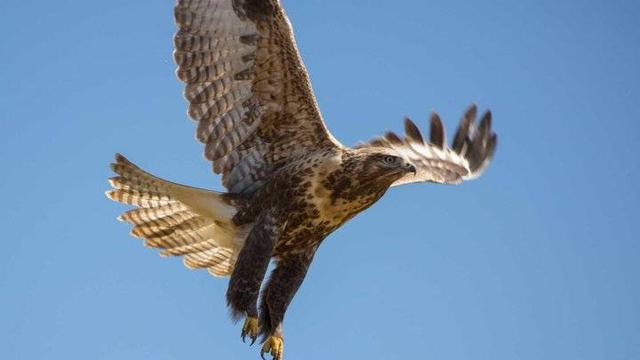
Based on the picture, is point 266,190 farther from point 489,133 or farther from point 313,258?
point 489,133

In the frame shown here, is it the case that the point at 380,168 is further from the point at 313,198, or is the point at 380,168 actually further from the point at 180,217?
the point at 180,217

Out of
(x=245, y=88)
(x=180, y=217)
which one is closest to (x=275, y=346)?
(x=180, y=217)

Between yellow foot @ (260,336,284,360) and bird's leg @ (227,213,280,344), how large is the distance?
0.25 metres

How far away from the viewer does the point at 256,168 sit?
38.6ft

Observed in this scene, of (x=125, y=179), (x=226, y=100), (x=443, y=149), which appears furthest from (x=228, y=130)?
(x=443, y=149)

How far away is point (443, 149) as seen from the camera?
45.6ft

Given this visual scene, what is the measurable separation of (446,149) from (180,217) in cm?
353

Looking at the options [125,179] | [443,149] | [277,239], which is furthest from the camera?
[443,149]

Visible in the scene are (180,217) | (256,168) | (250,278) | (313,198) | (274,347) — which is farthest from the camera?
(180,217)

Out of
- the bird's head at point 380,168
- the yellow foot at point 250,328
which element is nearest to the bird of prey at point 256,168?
the bird's head at point 380,168

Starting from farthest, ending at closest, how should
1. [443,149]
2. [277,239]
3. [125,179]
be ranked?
[443,149], [125,179], [277,239]

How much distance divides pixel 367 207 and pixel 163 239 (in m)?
2.10

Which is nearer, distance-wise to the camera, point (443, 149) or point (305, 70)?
point (305, 70)

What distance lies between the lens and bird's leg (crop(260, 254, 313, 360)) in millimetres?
10875
